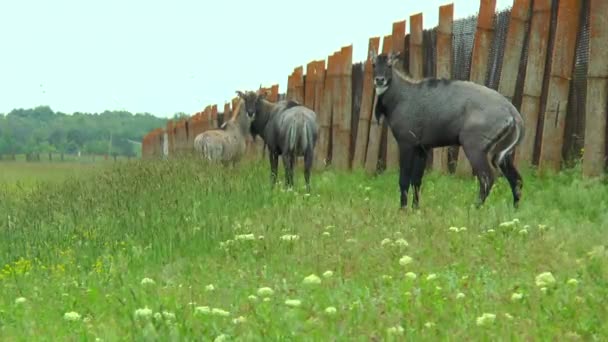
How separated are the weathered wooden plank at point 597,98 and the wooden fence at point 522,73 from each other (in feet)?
0.04

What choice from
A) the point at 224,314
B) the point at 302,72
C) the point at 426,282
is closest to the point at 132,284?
the point at 224,314

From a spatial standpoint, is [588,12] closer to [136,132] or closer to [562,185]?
[562,185]

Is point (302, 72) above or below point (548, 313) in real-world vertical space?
above

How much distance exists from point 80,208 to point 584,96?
701cm

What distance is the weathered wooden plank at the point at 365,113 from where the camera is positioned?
18.9 metres

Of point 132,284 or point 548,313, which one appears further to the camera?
point 132,284

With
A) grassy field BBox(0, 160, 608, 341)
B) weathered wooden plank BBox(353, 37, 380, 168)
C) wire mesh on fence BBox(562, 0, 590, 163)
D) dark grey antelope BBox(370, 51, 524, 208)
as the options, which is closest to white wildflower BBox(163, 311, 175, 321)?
grassy field BBox(0, 160, 608, 341)

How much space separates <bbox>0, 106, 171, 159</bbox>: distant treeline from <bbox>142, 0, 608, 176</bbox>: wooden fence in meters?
80.1

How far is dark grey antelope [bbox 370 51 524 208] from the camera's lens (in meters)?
11.0

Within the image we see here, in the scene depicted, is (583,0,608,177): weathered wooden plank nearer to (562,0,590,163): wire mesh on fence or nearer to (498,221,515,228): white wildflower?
(562,0,590,163): wire mesh on fence

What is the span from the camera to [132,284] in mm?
7699

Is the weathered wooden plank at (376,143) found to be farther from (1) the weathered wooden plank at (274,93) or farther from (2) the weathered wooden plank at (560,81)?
(1) the weathered wooden plank at (274,93)

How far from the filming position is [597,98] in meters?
12.3

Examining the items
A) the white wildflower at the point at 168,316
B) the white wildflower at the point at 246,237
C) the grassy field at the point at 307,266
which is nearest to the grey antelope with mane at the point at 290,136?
the grassy field at the point at 307,266
